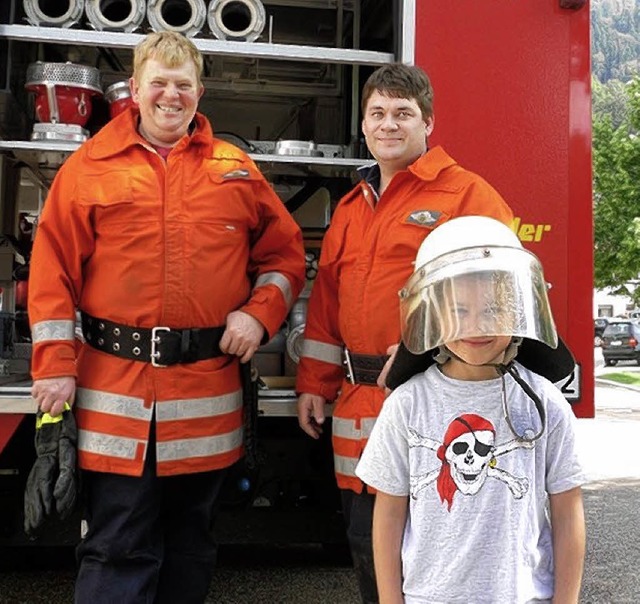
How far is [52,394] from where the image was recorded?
2.19m

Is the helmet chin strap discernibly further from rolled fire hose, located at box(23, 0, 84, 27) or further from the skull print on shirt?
rolled fire hose, located at box(23, 0, 84, 27)

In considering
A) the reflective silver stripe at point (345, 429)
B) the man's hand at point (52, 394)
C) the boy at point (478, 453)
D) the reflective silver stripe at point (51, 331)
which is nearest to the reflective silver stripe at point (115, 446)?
the man's hand at point (52, 394)

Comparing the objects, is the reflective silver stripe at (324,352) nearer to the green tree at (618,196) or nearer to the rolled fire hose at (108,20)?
the rolled fire hose at (108,20)

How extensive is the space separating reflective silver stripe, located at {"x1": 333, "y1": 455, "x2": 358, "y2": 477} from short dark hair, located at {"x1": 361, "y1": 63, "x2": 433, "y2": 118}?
2.99 ft

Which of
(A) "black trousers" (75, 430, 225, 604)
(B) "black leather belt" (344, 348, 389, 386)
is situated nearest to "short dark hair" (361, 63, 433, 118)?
(B) "black leather belt" (344, 348, 389, 386)

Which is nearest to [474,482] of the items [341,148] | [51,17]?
[341,148]

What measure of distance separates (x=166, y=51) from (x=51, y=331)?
0.76 m

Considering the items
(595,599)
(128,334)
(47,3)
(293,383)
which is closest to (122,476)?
(128,334)

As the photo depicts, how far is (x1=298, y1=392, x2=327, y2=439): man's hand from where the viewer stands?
8.29 feet

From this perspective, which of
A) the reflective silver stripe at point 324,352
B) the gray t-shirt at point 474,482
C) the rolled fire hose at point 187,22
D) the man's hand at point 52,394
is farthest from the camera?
the rolled fire hose at point 187,22

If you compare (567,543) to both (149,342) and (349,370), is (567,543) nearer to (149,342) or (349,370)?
(349,370)

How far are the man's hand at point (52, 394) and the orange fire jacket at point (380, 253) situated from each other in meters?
0.70

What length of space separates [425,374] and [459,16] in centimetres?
149

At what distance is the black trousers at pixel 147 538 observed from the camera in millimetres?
2256
